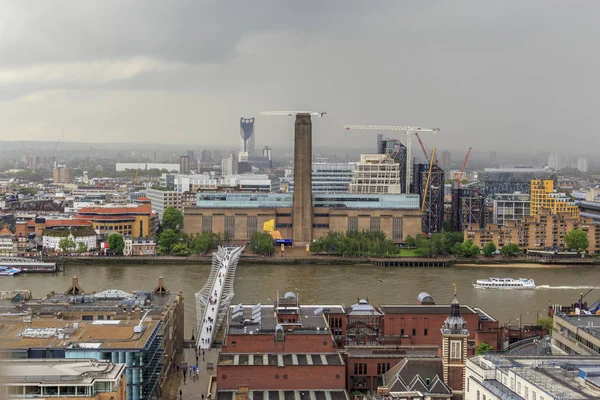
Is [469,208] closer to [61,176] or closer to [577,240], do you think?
[577,240]

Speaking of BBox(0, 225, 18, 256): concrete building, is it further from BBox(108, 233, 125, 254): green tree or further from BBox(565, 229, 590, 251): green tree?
BBox(565, 229, 590, 251): green tree

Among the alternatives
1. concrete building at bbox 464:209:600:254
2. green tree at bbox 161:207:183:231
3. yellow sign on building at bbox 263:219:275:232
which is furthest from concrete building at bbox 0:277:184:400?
green tree at bbox 161:207:183:231

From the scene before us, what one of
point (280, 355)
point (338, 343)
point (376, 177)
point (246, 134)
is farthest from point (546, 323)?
point (246, 134)

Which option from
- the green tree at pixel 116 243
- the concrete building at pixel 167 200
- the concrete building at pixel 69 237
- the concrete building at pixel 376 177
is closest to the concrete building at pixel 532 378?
the green tree at pixel 116 243

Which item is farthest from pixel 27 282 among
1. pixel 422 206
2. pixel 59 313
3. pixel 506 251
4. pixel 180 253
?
pixel 422 206

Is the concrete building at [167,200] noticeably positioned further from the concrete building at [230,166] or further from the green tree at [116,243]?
the concrete building at [230,166]

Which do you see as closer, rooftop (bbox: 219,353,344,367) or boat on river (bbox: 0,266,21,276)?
rooftop (bbox: 219,353,344,367)
